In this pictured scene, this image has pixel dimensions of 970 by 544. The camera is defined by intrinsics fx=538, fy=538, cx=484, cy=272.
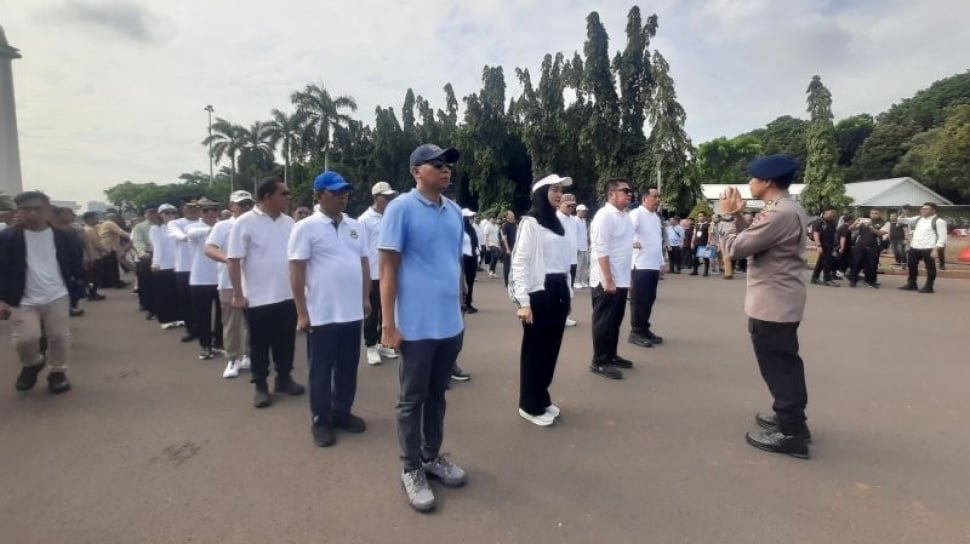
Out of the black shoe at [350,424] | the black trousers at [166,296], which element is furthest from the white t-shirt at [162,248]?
the black shoe at [350,424]

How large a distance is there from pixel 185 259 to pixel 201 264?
91 centimetres

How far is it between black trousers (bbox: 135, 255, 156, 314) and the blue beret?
8950 mm

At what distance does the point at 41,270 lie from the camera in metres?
4.95

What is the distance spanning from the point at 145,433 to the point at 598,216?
4.44 metres

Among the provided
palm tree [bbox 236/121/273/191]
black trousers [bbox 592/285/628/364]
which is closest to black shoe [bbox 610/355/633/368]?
black trousers [bbox 592/285/628/364]

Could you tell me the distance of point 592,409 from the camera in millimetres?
4535

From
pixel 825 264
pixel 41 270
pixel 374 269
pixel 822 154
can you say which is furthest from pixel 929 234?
pixel 822 154

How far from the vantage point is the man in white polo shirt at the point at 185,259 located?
6.78m

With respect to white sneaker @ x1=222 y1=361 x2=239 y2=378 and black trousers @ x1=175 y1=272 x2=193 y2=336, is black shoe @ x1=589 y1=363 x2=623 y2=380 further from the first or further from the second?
black trousers @ x1=175 y1=272 x2=193 y2=336

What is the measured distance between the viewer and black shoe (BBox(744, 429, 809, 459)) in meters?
3.61

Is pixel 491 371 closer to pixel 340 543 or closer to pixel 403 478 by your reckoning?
pixel 403 478

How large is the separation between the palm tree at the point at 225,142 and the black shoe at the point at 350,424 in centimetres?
5151

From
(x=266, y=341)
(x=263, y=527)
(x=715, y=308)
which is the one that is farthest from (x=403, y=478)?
(x=715, y=308)

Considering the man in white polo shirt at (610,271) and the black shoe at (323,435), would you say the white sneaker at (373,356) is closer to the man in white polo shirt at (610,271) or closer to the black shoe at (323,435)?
the black shoe at (323,435)
